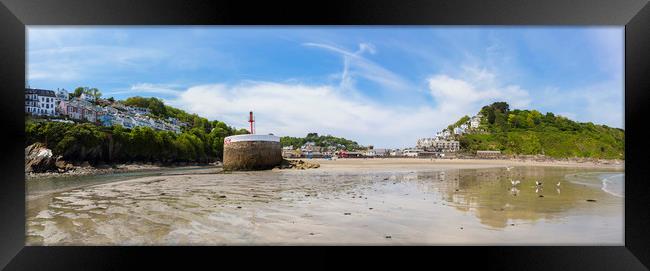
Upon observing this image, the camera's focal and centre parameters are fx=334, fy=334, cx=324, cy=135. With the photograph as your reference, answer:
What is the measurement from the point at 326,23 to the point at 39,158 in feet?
74.8

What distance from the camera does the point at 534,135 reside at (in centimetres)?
3294

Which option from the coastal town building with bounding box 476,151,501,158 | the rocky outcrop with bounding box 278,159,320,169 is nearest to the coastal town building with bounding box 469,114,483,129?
the coastal town building with bounding box 476,151,501,158

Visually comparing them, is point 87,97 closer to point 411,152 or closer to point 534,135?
point 411,152

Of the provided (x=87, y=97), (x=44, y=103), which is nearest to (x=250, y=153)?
(x=44, y=103)

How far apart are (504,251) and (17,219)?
4.65 meters

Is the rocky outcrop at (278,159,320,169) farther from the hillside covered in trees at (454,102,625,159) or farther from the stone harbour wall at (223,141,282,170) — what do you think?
the hillside covered in trees at (454,102,625,159)

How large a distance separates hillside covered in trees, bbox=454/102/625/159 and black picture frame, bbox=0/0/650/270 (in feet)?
96.3

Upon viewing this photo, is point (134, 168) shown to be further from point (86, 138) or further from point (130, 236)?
point (130, 236)

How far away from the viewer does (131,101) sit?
116 ft

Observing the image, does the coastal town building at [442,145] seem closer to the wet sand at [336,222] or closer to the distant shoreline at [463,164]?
the distant shoreline at [463,164]

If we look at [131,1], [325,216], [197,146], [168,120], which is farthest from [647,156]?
[168,120]

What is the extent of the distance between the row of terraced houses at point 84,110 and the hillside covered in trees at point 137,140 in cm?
223

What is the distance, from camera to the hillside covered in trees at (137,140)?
2209cm

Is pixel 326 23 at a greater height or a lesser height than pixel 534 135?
greater
